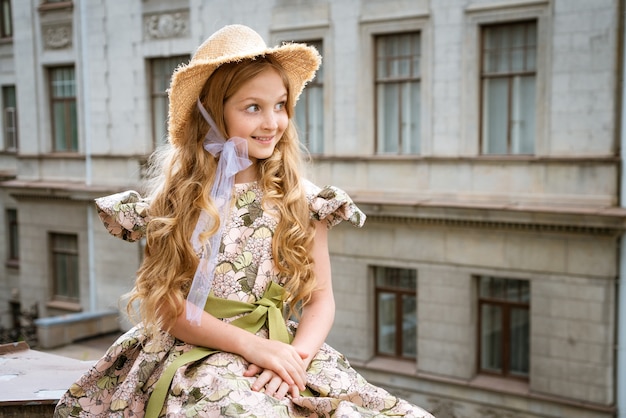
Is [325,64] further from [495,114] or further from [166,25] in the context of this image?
[166,25]

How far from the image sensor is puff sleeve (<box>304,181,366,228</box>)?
2.79m

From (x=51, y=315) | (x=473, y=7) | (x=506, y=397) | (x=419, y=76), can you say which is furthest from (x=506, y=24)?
(x=51, y=315)

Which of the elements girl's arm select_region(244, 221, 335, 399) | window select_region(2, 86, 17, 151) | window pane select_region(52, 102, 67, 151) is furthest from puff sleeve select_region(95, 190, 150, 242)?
window select_region(2, 86, 17, 151)

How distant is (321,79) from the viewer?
1383 centimetres

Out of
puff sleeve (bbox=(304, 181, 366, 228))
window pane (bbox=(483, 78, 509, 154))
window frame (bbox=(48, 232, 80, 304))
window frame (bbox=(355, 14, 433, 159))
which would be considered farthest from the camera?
window frame (bbox=(48, 232, 80, 304))

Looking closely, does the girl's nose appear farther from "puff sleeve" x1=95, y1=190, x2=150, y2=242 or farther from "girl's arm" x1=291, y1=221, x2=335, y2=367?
"puff sleeve" x1=95, y1=190, x2=150, y2=242

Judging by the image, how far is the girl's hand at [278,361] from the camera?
8.07 feet

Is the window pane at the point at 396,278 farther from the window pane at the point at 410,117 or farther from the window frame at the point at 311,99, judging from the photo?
the window frame at the point at 311,99

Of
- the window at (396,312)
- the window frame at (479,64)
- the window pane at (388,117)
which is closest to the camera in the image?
the window frame at (479,64)

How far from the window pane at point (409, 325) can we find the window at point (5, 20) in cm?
1440

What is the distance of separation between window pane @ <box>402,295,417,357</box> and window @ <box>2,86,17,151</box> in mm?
13718

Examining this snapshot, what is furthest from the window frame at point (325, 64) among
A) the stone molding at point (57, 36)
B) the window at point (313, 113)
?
the stone molding at point (57, 36)

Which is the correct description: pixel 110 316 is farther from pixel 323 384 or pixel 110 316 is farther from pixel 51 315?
pixel 323 384

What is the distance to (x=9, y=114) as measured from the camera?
71.7 feet
